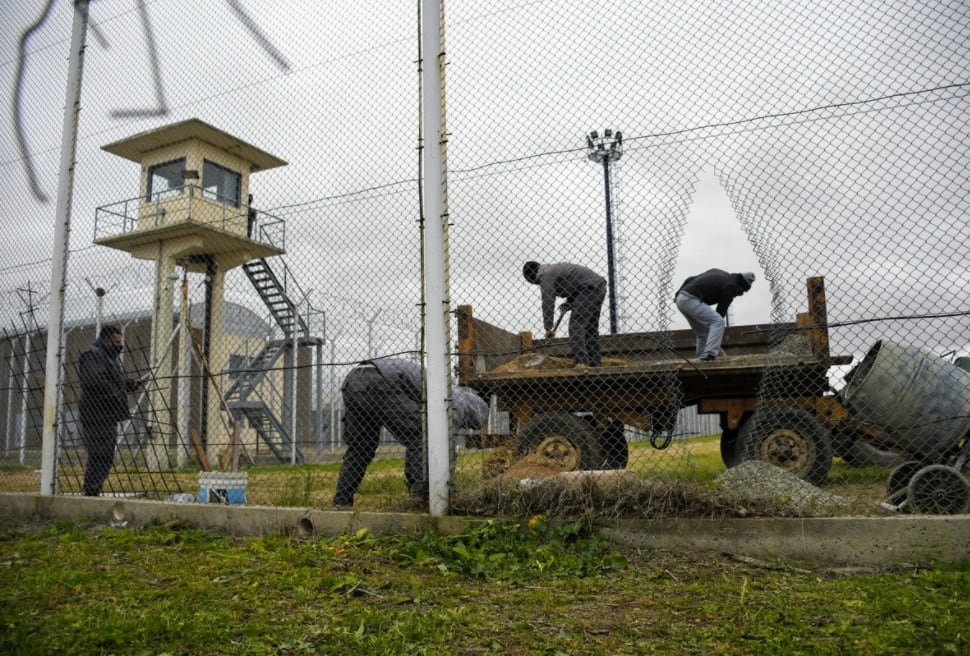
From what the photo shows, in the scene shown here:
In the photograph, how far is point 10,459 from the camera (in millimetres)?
12016

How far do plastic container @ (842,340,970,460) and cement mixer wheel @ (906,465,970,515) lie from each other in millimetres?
1209

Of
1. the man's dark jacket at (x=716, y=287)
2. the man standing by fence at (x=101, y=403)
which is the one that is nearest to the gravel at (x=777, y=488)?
the man's dark jacket at (x=716, y=287)

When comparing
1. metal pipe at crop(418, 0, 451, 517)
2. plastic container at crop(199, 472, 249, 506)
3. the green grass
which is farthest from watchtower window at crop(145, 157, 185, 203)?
the green grass

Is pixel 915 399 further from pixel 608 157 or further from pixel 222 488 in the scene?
pixel 222 488

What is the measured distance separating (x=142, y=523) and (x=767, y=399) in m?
5.05

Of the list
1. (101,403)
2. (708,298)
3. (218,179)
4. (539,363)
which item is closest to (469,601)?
(539,363)

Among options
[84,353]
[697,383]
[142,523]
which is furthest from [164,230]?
[697,383]

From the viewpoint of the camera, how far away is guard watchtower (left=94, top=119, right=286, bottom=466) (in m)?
7.21

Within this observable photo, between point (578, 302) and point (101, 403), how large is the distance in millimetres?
4392

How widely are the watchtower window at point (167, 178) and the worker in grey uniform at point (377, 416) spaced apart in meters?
5.87

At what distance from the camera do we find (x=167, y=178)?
1087 cm

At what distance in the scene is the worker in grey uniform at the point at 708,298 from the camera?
6621mm

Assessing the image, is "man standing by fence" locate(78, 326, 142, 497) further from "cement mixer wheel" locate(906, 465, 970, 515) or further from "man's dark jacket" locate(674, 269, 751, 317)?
"cement mixer wheel" locate(906, 465, 970, 515)

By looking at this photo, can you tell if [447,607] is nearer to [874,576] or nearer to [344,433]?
[874,576]
